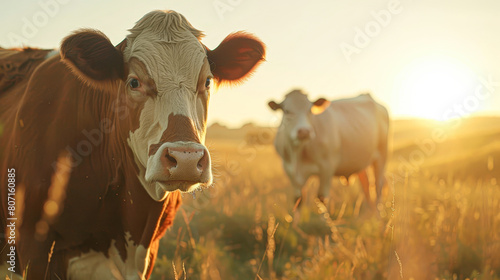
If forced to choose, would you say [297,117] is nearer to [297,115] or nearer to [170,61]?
[297,115]

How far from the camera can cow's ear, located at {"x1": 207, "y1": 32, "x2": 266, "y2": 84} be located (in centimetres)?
Result: 370

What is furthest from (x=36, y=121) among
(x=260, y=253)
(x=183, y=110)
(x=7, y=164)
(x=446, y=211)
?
(x=446, y=211)

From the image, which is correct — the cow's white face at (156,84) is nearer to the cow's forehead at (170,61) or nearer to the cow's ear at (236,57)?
the cow's forehead at (170,61)

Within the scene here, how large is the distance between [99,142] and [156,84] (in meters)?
0.65

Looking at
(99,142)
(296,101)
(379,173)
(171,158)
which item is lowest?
(379,173)

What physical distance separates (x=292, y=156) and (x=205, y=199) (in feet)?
8.64

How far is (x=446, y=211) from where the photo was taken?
19.2ft

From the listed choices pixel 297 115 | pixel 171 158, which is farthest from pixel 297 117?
pixel 171 158

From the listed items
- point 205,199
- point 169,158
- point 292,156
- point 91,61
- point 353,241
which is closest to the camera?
point 169,158

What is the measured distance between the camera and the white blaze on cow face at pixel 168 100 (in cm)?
264

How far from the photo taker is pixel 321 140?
31.4ft

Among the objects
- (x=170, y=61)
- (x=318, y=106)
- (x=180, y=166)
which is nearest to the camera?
(x=180, y=166)

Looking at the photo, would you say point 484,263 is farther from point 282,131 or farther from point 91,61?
point 282,131

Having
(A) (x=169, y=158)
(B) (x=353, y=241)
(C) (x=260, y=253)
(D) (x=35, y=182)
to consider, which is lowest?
(C) (x=260, y=253)
